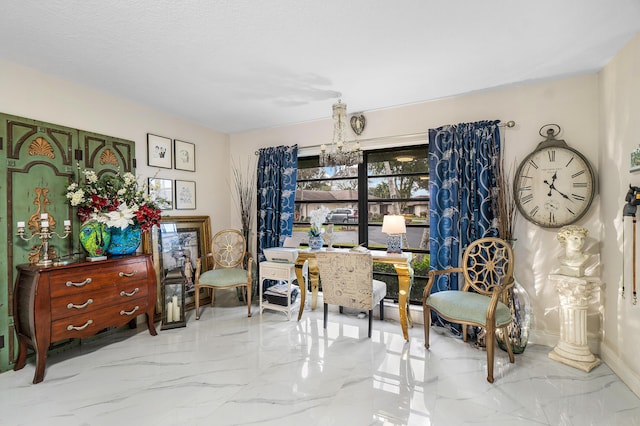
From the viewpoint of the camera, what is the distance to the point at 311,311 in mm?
3895

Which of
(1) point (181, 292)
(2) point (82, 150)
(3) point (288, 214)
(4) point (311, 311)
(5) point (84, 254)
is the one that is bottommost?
(4) point (311, 311)

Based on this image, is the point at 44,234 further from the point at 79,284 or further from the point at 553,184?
the point at 553,184

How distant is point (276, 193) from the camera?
421 centimetres

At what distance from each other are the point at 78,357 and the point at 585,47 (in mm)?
4895

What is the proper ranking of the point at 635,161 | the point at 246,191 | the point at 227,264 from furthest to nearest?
1. the point at 246,191
2. the point at 227,264
3. the point at 635,161

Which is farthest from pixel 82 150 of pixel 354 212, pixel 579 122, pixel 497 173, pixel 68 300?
pixel 579 122

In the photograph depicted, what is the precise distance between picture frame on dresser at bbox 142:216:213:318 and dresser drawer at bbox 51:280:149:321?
17.6 inches

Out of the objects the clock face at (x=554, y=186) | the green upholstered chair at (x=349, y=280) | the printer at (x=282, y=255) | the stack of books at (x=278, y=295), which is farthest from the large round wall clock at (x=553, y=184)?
the stack of books at (x=278, y=295)

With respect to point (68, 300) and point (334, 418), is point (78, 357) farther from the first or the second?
point (334, 418)

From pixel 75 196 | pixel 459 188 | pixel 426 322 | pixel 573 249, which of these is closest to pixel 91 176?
pixel 75 196

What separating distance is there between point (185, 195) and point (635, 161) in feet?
14.7

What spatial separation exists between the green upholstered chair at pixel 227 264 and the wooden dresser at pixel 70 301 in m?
0.81

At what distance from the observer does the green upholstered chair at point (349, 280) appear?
9.80 ft

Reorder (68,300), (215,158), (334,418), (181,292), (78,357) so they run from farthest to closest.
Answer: (215,158) → (181,292) → (78,357) → (68,300) → (334,418)
